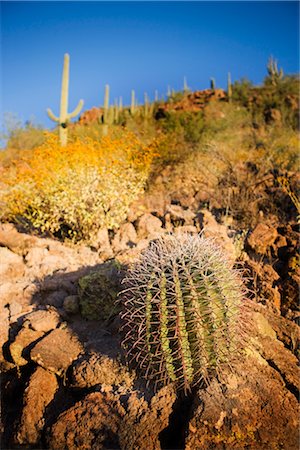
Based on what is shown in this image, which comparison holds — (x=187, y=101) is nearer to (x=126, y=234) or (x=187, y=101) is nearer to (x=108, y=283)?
(x=126, y=234)

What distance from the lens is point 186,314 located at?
2.31 m

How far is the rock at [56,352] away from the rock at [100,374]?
0.43ft

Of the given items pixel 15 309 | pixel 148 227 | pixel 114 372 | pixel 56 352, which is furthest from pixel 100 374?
pixel 148 227

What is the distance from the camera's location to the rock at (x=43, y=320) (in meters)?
3.11

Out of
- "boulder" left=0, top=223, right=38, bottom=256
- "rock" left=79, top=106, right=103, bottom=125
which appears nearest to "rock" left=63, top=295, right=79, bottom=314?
"boulder" left=0, top=223, right=38, bottom=256

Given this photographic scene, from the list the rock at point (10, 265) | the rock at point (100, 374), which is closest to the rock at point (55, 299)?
the rock at point (10, 265)

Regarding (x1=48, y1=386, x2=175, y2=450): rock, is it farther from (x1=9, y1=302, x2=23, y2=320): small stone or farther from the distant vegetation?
the distant vegetation

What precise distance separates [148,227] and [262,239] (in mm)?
1538

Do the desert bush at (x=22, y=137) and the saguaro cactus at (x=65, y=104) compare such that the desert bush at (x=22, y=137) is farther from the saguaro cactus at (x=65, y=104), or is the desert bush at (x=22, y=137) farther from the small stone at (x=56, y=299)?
the small stone at (x=56, y=299)

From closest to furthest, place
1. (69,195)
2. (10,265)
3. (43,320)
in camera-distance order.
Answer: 1. (43,320)
2. (10,265)
3. (69,195)

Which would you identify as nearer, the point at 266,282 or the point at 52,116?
the point at 266,282

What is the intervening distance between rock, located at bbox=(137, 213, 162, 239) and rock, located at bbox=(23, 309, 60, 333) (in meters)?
1.86

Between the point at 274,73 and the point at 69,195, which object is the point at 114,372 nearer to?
the point at 69,195

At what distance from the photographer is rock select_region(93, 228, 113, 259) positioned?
447cm
